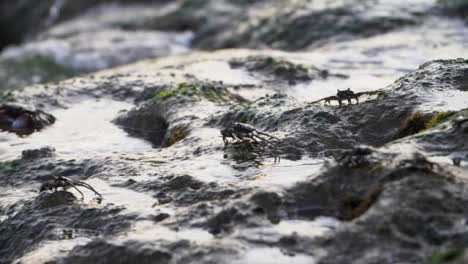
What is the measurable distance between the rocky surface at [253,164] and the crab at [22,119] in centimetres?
14

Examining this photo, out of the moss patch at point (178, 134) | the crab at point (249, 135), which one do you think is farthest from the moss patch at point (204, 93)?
the crab at point (249, 135)

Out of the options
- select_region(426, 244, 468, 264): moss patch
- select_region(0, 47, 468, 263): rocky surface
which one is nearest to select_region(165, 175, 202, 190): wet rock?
select_region(0, 47, 468, 263): rocky surface

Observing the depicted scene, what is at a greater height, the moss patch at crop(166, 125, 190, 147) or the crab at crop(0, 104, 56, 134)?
the crab at crop(0, 104, 56, 134)

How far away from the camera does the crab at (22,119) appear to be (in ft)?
22.5

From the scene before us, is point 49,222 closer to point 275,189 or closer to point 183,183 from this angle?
point 183,183

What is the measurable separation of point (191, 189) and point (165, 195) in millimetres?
179

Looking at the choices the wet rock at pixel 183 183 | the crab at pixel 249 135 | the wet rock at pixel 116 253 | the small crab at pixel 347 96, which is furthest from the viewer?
the small crab at pixel 347 96

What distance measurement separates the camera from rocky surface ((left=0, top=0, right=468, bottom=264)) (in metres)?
3.20

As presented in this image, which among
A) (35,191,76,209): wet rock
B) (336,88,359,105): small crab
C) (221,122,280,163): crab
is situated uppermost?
(336,88,359,105): small crab

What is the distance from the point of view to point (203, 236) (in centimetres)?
341

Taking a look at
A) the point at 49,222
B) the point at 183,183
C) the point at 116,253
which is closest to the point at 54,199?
the point at 49,222

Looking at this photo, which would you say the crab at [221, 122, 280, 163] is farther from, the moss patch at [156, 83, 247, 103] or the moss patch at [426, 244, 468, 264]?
the moss patch at [426, 244, 468, 264]

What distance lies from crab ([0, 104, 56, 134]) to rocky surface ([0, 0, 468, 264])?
136 mm

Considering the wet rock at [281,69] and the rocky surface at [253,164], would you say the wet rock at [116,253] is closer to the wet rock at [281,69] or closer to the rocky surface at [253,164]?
the rocky surface at [253,164]
